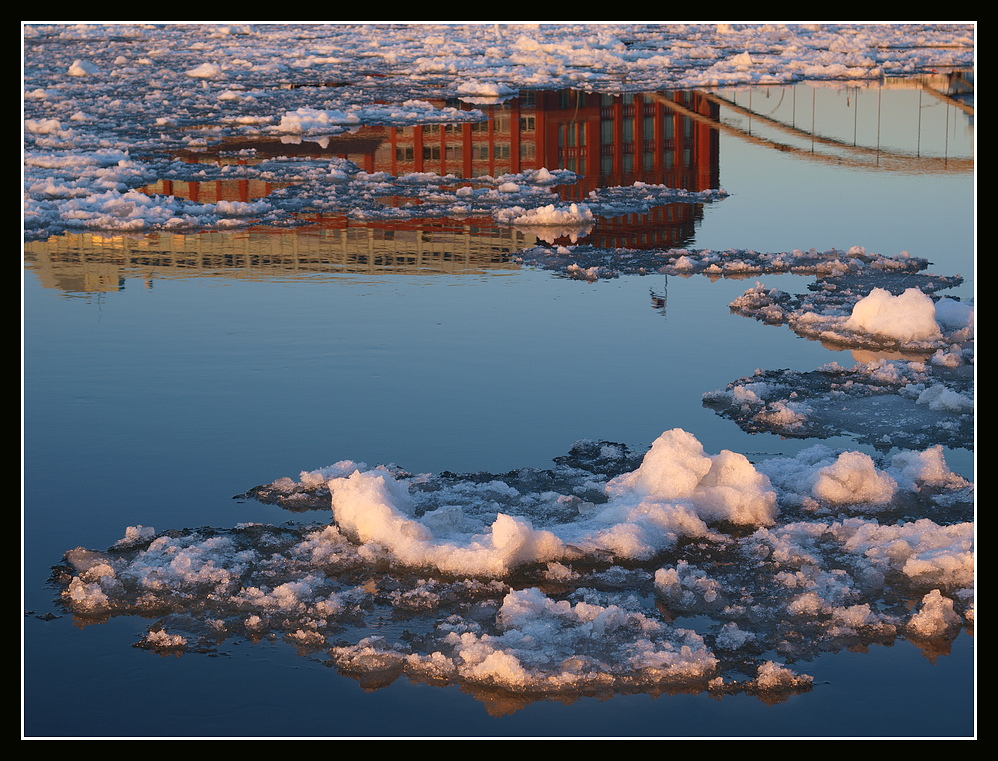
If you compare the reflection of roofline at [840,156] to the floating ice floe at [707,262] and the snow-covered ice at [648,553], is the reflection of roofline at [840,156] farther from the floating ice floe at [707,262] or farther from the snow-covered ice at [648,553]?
the snow-covered ice at [648,553]

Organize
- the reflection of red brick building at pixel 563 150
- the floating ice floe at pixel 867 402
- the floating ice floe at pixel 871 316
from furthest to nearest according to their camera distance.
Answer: the reflection of red brick building at pixel 563 150 → the floating ice floe at pixel 871 316 → the floating ice floe at pixel 867 402

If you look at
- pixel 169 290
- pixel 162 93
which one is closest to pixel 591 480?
pixel 169 290

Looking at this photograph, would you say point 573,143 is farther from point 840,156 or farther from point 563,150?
point 840,156

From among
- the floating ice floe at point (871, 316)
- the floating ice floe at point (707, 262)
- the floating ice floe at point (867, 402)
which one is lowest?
the floating ice floe at point (867, 402)

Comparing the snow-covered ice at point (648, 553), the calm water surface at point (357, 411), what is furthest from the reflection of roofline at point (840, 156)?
the snow-covered ice at point (648, 553)

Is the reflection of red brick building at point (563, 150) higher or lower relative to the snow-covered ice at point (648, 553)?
higher

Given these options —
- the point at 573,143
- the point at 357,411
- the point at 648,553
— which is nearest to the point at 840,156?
the point at 573,143

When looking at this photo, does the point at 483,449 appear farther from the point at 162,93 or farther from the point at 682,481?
the point at 162,93
